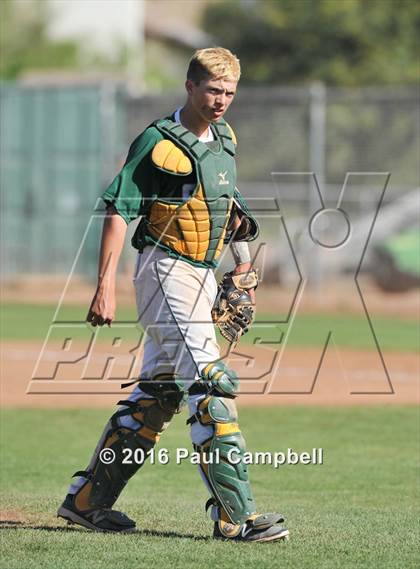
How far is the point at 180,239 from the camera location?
6289mm

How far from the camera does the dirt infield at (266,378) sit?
12969mm

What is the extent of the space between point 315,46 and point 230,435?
3870cm

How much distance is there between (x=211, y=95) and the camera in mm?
6121

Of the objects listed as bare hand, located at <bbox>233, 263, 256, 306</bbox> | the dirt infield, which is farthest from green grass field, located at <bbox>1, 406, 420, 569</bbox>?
bare hand, located at <bbox>233, 263, 256, 306</bbox>

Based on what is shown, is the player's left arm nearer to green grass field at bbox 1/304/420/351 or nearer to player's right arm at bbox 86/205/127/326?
player's right arm at bbox 86/205/127/326

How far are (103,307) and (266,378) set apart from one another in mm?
8667

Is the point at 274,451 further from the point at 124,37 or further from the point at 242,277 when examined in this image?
the point at 124,37

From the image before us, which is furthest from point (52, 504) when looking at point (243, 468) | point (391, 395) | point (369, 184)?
point (369, 184)

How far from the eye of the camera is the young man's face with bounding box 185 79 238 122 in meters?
6.11

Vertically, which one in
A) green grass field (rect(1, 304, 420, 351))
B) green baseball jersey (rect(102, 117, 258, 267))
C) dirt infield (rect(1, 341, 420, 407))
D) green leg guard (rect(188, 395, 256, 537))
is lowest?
green grass field (rect(1, 304, 420, 351))

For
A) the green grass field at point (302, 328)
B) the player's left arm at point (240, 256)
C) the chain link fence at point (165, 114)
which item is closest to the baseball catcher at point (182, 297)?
the player's left arm at point (240, 256)

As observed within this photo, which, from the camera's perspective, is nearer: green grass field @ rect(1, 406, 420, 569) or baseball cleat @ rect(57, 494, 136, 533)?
green grass field @ rect(1, 406, 420, 569)

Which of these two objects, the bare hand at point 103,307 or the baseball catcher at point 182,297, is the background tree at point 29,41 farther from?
Answer: the bare hand at point 103,307

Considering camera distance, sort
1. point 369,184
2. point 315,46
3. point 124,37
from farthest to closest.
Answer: point 124,37 → point 315,46 → point 369,184
